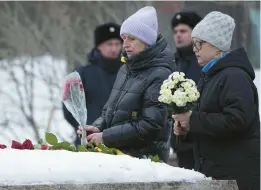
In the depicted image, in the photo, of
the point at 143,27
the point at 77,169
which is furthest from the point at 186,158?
the point at 77,169

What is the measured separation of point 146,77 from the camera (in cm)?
828

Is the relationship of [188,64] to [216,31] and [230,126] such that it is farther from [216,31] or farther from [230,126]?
[230,126]

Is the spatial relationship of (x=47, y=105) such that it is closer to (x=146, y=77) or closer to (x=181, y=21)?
(x=181, y=21)

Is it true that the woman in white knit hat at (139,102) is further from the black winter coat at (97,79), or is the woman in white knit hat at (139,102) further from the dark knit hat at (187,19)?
the black winter coat at (97,79)

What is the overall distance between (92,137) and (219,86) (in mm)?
980

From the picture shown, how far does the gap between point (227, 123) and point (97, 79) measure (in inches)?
128

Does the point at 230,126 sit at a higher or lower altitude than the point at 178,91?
lower

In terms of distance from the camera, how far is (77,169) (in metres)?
6.25

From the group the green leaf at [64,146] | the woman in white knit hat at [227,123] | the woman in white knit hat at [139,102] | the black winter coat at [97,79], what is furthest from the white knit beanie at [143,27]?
the black winter coat at [97,79]

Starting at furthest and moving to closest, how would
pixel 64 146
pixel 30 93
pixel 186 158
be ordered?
1. pixel 30 93
2. pixel 186 158
3. pixel 64 146

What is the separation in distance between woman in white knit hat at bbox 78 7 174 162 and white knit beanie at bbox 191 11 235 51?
1.26 feet

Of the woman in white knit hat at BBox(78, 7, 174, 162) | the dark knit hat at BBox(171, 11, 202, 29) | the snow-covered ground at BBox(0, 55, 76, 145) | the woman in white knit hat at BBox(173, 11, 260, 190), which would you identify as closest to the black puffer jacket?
the woman in white knit hat at BBox(78, 7, 174, 162)

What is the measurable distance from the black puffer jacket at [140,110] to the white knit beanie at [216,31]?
371 mm

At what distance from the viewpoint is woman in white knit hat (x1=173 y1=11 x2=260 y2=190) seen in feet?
25.3
